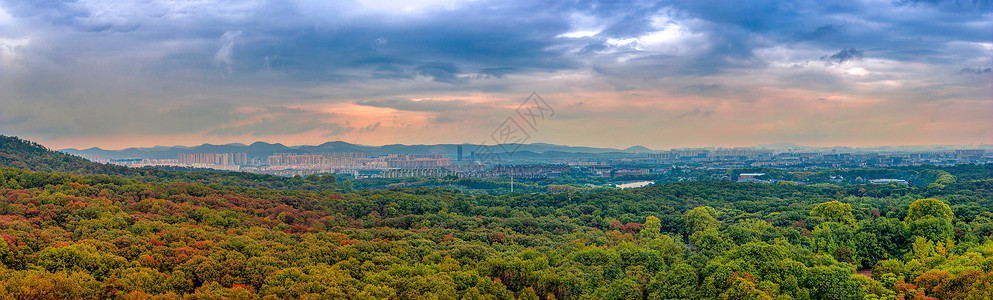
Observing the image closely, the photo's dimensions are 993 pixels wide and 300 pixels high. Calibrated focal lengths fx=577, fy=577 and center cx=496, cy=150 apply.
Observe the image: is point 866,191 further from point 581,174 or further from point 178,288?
point 581,174

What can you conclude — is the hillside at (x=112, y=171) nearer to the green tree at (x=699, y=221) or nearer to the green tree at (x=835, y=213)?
the green tree at (x=699, y=221)

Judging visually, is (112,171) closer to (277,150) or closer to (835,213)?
(835,213)

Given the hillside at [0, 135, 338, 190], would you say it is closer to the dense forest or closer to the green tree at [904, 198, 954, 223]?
the dense forest

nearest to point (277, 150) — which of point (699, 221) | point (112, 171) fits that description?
point (112, 171)

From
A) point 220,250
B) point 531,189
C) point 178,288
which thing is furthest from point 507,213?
point 531,189

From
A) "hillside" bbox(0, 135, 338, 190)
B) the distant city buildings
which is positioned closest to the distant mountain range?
the distant city buildings

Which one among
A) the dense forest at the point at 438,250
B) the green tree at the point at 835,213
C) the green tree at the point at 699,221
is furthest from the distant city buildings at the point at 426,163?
the green tree at the point at 835,213

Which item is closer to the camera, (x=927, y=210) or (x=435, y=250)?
(x=435, y=250)
